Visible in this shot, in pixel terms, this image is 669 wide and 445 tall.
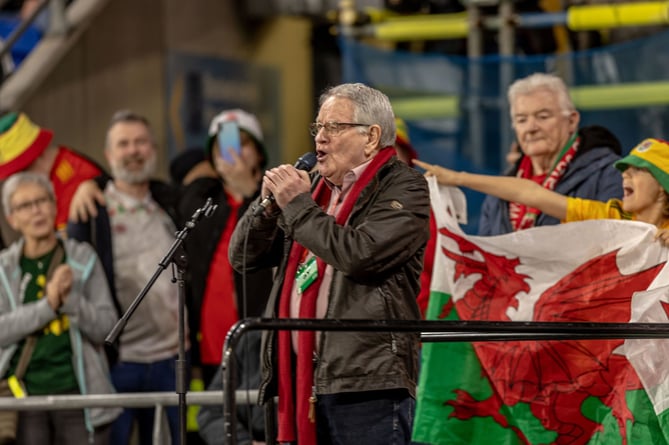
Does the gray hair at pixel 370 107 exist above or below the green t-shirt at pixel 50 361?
above

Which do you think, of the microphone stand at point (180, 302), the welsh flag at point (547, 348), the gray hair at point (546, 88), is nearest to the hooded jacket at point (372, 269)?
the microphone stand at point (180, 302)

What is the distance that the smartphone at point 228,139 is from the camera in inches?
305

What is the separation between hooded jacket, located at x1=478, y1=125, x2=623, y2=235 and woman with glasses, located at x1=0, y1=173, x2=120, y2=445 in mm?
2143

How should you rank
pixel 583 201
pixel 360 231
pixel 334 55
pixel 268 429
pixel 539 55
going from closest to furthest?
pixel 360 231 < pixel 268 429 < pixel 583 201 < pixel 539 55 < pixel 334 55

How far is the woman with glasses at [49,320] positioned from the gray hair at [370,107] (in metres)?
2.56

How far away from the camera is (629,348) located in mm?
5664

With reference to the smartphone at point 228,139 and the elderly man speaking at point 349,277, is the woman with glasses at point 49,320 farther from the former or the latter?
the elderly man speaking at point 349,277

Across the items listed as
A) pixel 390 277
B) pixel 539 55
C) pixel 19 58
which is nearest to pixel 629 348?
pixel 390 277

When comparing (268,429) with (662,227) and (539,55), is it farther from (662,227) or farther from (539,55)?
(539,55)

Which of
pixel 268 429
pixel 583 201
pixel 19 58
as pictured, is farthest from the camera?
pixel 19 58

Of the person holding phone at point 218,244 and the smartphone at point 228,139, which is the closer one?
the person holding phone at point 218,244

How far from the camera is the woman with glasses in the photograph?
7.06 m

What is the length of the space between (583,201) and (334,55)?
267 inches

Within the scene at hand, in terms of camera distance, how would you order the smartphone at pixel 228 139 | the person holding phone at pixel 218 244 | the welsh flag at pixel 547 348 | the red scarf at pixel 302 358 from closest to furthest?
the red scarf at pixel 302 358 < the welsh flag at pixel 547 348 < the person holding phone at pixel 218 244 < the smartphone at pixel 228 139
